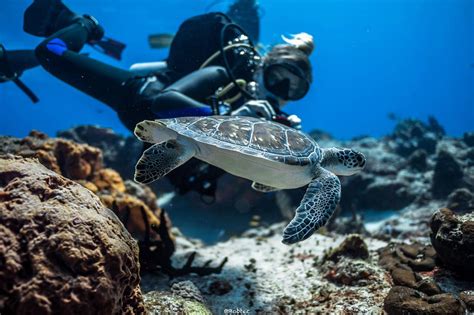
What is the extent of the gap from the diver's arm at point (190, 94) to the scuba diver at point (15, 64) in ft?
15.0

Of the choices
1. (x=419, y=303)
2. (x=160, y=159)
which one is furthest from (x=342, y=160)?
(x=160, y=159)

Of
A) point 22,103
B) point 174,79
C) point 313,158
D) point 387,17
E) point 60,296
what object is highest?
point 387,17

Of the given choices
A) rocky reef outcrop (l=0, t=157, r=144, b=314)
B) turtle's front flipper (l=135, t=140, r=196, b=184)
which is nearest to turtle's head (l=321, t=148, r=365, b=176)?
turtle's front flipper (l=135, t=140, r=196, b=184)

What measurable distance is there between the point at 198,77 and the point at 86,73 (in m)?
2.48

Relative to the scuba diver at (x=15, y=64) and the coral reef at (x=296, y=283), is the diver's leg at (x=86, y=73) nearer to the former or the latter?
the scuba diver at (x=15, y=64)

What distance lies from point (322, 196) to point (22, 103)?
67.8 m

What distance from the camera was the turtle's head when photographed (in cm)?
424

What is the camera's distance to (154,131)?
144 inches

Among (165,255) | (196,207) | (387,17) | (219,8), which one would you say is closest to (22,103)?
(219,8)

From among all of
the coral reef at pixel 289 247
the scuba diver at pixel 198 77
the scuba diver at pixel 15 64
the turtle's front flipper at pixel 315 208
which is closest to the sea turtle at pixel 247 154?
the turtle's front flipper at pixel 315 208

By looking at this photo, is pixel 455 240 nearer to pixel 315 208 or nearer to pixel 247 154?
pixel 315 208

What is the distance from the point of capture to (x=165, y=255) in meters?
4.46

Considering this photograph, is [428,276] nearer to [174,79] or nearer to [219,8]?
[174,79]

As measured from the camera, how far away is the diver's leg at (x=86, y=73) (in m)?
5.75
